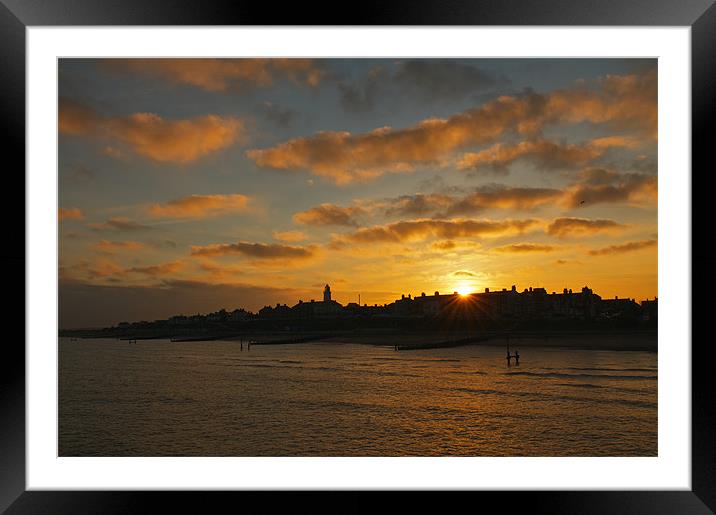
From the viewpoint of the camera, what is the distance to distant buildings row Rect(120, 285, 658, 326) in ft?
123

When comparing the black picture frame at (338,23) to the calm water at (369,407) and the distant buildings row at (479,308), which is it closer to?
the calm water at (369,407)

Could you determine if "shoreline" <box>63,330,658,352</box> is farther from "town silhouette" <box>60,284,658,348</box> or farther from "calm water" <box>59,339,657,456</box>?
"calm water" <box>59,339,657,456</box>

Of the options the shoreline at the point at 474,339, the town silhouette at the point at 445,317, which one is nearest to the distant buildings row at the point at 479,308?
the town silhouette at the point at 445,317

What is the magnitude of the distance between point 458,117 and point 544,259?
10.4m

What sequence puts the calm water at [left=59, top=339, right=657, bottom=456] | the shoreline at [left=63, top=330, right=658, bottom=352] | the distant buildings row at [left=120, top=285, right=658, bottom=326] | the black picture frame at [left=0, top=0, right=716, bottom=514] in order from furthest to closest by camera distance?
the distant buildings row at [left=120, top=285, right=658, bottom=326]
the shoreline at [left=63, top=330, right=658, bottom=352]
the calm water at [left=59, top=339, right=657, bottom=456]
the black picture frame at [left=0, top=0, right=716, bottom=514]

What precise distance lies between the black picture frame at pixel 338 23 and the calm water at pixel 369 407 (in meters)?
12.5

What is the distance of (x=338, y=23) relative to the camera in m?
2.27

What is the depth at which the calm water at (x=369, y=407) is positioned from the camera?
55.7ft

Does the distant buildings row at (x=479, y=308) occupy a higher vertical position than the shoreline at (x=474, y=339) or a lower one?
higher

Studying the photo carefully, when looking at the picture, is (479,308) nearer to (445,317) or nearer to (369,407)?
(445,317)

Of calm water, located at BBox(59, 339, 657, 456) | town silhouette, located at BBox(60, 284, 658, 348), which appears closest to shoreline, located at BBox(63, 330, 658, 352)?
town silhouette, located at BBox(60, 284, 658, 348)

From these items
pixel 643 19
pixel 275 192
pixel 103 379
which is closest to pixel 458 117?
pixel 275 192

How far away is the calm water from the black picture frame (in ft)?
41.0

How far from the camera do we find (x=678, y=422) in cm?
241
